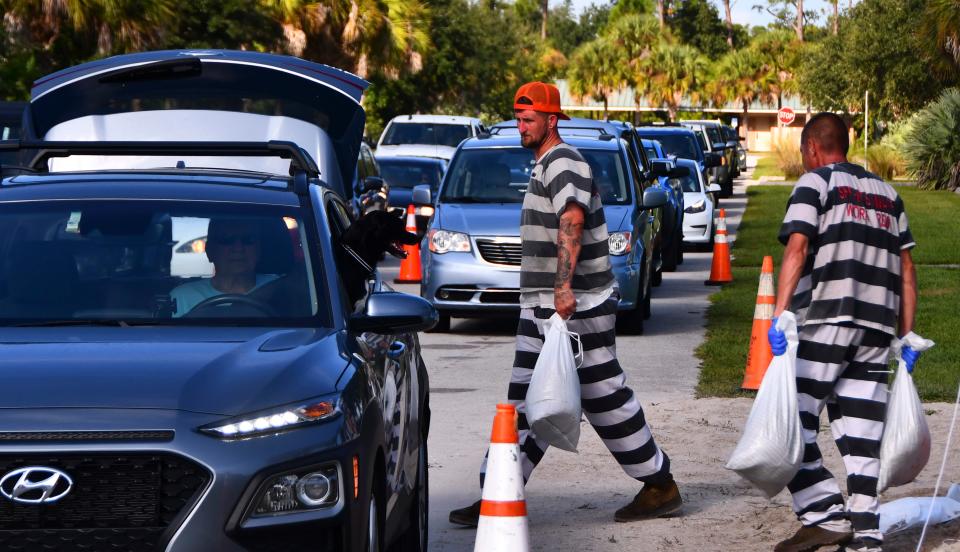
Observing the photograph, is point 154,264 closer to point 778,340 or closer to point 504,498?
point 504,498

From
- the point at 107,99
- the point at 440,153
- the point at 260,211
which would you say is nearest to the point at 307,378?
the point at 260,211

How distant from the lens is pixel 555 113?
7.55 m

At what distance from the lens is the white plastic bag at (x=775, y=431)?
6336 mm

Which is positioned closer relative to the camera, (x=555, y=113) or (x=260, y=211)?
(x=260, y=211)

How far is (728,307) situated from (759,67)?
252 ft

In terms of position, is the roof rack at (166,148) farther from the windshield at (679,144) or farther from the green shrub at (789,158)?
the green shrub at (789,158)

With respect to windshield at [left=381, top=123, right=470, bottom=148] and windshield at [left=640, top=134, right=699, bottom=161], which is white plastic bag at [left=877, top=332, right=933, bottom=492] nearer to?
windshield at [left=640, top=134, right=699, bottom=161]

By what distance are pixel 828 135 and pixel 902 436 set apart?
4.13ft

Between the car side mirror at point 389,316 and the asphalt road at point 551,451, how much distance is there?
184 centimetres

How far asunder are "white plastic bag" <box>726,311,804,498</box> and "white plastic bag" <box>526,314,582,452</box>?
0.86m

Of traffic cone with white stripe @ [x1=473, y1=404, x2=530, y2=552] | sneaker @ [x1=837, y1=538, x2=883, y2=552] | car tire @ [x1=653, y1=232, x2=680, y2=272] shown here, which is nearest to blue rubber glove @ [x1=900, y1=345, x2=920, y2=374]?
sneaker @ [x1=837, y1=538, x2=883, y2=552]

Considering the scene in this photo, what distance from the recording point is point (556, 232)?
745cm

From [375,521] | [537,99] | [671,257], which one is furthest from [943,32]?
[375,521]

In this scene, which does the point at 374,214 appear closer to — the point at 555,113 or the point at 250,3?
the point at 555,113
